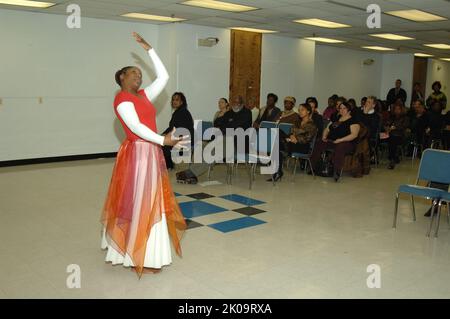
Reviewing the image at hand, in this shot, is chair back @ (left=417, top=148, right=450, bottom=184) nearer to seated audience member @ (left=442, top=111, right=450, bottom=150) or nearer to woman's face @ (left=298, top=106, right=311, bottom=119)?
woman's face @ (left=298, top=106, right=311, bottom=119)

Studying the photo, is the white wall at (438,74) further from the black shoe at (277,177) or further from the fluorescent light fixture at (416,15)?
the black shoe at (277,177)

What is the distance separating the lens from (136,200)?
359 centimetres

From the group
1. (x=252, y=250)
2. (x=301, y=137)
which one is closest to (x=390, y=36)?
(x=301, y=137)

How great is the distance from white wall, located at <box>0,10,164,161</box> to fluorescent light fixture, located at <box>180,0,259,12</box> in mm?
2446

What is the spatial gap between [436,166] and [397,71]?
11532mm

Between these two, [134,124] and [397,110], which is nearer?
[134,124]

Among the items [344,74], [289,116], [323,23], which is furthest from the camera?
[344,74]

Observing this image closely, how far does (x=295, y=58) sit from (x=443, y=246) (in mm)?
7815

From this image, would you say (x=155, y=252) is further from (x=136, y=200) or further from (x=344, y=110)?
(x=344, y=110)

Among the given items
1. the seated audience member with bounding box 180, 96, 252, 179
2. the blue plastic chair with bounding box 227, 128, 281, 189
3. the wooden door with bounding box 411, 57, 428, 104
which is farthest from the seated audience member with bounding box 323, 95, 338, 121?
the wooden door with bounding box 411, 57, 428, 104

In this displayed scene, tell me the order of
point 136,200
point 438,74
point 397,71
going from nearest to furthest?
point 136,200, point 397,71, point 438,74

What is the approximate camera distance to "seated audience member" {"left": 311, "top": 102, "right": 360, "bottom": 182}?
24.6 ft
